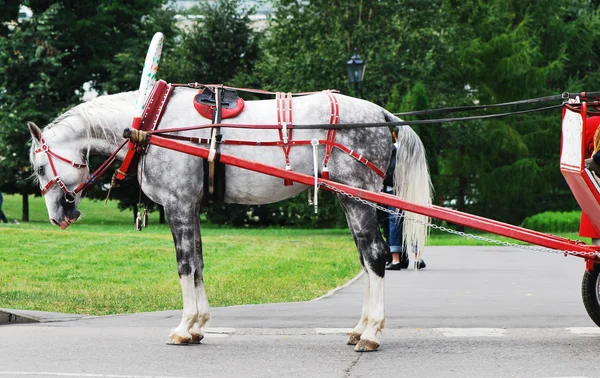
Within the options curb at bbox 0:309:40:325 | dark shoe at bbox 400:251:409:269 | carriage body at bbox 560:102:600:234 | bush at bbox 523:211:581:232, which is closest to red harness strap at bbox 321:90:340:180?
carriage body at bbox 560:102:600:234

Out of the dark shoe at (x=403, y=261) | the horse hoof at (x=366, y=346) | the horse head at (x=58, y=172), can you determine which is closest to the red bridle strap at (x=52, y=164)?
the horse head at (x=58, y=172)

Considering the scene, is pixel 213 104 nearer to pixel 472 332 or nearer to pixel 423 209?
pixel 423 209

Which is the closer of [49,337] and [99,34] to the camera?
[49,337]

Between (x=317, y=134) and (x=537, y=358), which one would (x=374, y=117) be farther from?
(x=537, y=358)

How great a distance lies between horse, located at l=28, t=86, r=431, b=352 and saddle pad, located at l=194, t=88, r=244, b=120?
0.25 ft

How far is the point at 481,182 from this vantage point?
4591 cm

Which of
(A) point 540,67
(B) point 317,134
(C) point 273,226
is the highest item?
(A) point 540,67

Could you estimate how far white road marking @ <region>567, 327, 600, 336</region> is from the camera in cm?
963

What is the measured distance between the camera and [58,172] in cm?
985

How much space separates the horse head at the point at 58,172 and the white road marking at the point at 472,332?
3689 mm

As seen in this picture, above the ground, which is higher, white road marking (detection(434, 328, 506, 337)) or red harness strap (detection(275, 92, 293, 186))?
red harness strap (detection(275, 92, 293, 186))

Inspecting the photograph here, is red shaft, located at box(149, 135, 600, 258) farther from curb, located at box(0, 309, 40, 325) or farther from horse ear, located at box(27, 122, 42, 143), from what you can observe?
curb, located at box(0, 309, 40, 325)

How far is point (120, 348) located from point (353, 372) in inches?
84.8

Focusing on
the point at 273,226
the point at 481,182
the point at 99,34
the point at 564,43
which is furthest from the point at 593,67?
the point at 99,34
